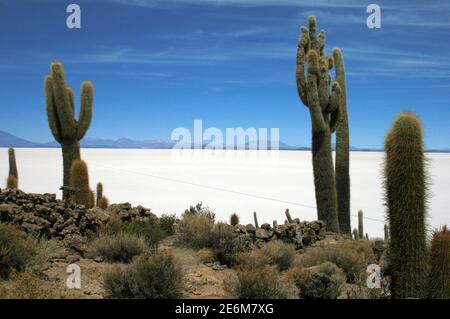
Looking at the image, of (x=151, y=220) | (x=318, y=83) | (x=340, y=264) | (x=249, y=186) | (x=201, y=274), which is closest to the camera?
(x=201, y=274)

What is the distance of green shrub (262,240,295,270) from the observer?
38.8 ft

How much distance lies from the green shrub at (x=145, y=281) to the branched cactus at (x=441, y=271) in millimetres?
4137

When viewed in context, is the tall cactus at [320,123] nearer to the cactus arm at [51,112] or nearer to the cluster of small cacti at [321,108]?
the cluster of small cacti at [321,108]

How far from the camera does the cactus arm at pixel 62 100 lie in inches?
785

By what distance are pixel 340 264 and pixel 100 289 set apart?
511 cm

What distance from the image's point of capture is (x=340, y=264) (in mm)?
11586

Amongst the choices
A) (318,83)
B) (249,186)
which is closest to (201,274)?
(318,83)

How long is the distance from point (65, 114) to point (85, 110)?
2.85ft

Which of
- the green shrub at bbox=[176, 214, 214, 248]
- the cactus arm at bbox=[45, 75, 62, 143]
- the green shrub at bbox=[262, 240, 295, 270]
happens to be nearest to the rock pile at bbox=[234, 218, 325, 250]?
the green shrub at bbox=[176, 214, 214, 248]

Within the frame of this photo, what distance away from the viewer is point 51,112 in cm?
2042

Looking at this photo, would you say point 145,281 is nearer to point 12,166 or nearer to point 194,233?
point 194,233

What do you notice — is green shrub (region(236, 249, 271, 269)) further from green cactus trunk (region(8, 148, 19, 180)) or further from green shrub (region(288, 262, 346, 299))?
green cactus trunk (region(8, 148, 19, 180))

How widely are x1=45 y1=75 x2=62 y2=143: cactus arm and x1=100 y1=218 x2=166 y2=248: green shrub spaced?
8.28 meters

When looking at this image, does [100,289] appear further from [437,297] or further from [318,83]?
[318,83]
